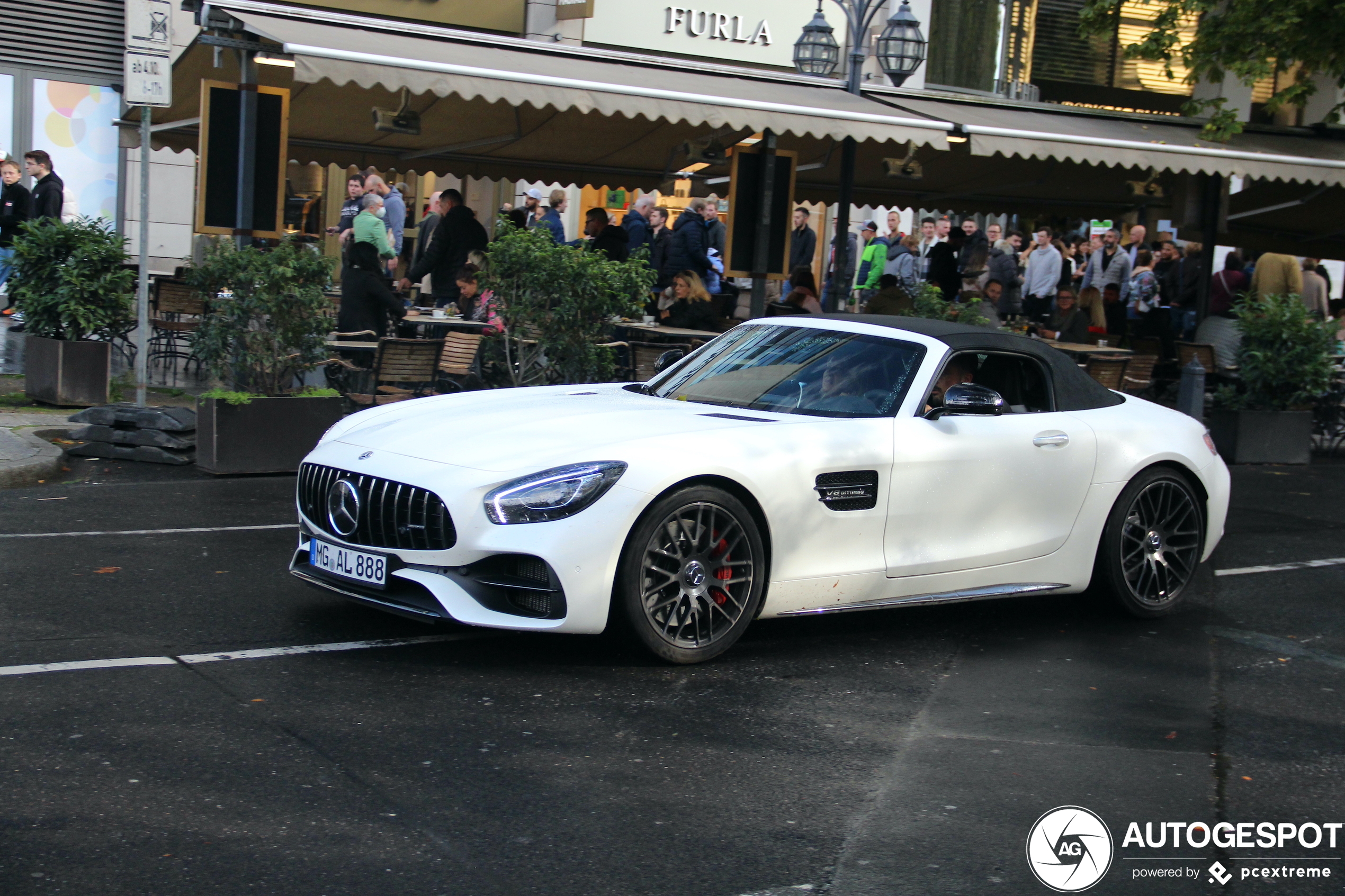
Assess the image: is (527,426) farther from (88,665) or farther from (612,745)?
(88,665)

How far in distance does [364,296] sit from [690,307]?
11.1 feet

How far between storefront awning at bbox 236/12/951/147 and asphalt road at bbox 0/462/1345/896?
4.54m

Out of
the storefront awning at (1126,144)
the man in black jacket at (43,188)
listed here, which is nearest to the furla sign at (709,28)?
the storefront awning at (1126,144)

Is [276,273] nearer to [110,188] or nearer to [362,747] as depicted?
[362,747]

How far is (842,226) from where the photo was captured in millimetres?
15734

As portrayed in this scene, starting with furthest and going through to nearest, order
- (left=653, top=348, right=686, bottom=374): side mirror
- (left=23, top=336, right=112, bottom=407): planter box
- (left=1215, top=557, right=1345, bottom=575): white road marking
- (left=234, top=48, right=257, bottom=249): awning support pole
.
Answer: (left=23, top=336, right=112, bottom=407): planter box → (left=234, top=48, right=257, bottom=249): awning support pole → (left=1215, top=557, right=1345, bottom=575): white road marking → (left=653, top=348, right=686, bottom=374): side mirror

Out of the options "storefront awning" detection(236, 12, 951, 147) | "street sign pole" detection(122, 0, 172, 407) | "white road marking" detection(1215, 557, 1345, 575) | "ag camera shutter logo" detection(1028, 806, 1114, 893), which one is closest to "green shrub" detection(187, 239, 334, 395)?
"street sign pole" detection(122, 0, 172, 407)

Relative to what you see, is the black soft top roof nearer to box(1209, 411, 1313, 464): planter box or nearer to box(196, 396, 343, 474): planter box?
box(196, 396, 343, 474): planter box

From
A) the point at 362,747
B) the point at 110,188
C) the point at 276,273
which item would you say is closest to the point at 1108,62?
the point at 110,188

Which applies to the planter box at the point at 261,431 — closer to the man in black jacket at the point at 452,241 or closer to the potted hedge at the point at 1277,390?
the man in black jacket at the point at 452,241

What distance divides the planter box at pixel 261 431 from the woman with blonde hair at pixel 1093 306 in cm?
1143

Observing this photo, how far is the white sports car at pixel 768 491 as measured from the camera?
5.48 metres

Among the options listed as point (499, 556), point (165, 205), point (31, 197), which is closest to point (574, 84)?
point (499, 556)

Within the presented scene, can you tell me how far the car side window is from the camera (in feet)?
23.1
